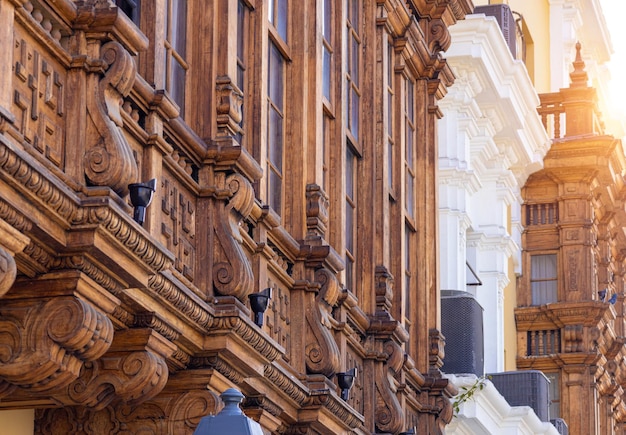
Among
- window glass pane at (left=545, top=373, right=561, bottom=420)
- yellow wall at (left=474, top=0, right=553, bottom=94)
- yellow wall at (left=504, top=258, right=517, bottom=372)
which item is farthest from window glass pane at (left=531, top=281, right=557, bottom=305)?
yellow wall at (left=474, top=0, right=553, bottom=94)

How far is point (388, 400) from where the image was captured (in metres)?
16.5

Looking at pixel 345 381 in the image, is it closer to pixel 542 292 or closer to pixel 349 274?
pixel 349 274

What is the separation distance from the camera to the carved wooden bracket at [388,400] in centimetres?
1645

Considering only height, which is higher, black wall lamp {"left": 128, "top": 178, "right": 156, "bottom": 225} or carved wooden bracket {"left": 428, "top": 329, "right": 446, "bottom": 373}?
carved wooden bracket {"left": 428, "top": 329, "right": 446, "bottom": 373}

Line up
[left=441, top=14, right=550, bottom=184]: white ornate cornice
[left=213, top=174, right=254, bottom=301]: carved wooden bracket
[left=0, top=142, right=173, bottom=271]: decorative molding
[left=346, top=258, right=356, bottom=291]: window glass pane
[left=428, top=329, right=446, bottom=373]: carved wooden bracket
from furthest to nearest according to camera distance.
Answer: [left=441, top=14, right=550, bottom=184]: white ornate cornice
[left=428, top=329, right=446, bottom=373]: carved wooden bracket
[left=346, top=258, right=356, bottom=291]: window glass pane
[left=213, top=174, right=254, bottom=301]: carved wooden bracket
[left=0, top=142, right=173, bottom=271]: decorative molding

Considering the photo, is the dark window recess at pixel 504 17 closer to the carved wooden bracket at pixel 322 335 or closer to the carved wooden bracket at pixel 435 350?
the carved wooden bracket at pixel 435 350

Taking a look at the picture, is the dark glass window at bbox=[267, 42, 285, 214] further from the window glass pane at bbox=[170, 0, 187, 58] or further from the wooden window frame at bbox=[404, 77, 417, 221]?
the wooden window frame at bbox=[404, 77, 417, 221]

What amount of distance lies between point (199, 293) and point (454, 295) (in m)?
10.7

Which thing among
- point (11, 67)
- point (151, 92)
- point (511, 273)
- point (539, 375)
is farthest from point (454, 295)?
point (11, 67)

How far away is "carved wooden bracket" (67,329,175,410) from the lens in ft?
34.7

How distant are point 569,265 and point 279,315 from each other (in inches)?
696

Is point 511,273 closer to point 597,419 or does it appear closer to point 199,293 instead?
point 597,419

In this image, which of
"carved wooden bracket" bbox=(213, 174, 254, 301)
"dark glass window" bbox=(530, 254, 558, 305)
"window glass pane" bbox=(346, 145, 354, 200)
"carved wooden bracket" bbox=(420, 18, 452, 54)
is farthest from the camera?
"dark glass window" bbox=(530, 254, 558, 305)

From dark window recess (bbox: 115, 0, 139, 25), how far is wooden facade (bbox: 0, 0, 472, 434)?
2 cm
